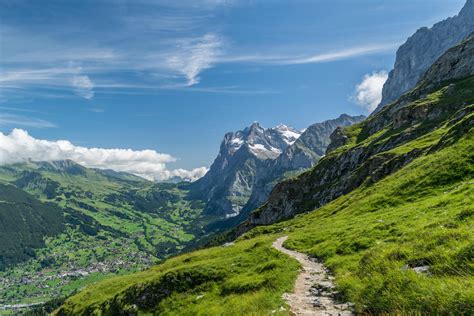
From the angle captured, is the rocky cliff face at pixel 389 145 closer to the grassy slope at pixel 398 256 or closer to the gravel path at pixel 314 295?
the grassy slope at pixel 398 256

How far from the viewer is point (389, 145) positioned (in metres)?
105

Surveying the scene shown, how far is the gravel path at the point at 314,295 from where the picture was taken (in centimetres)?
1794

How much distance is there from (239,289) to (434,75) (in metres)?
195

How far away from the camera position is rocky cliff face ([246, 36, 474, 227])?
78.2m

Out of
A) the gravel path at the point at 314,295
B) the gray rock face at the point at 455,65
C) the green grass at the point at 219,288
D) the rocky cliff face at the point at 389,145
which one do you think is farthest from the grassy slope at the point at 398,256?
the gray rock face at the point at 455,65

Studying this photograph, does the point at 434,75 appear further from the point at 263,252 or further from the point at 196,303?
the point at 196,303

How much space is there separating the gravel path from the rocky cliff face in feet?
138

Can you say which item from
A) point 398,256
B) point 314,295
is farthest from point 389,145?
point 398,256

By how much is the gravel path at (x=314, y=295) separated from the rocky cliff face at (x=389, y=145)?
42.0 metres

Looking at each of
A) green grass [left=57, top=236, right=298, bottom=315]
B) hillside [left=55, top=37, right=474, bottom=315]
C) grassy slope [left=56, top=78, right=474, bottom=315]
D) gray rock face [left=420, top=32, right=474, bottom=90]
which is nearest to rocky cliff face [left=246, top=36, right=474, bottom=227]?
gray rock face [left=420, top=32, right=474, bottom=90]

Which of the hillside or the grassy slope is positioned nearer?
the grassy slope

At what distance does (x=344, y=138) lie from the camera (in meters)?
190

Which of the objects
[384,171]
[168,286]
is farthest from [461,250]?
[384,171]

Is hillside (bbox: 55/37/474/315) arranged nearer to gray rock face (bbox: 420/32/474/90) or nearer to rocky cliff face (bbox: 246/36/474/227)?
rocky cliff face (bbox: 246/36/474/227)
